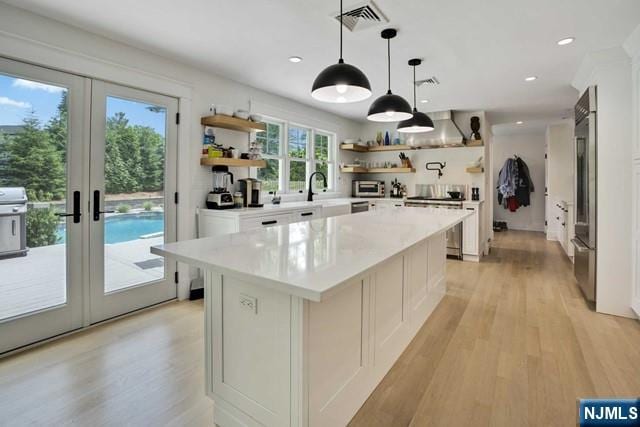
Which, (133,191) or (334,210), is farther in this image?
(334,210)

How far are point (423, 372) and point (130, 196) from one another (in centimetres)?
276

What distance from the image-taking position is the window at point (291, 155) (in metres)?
4.57

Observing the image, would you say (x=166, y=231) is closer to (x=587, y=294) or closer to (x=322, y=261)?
(x=322, y=261)

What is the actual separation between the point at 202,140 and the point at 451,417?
325cm

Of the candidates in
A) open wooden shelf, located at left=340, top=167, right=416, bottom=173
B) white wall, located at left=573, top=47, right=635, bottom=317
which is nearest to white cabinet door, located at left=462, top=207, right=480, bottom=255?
open wooden shelf, located at left=340, top=167, right=416, bottom=173

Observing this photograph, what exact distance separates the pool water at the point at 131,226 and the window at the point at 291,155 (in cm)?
159

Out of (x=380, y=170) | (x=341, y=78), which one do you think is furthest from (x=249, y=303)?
(x=380, y=170)

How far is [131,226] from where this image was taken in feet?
9.77

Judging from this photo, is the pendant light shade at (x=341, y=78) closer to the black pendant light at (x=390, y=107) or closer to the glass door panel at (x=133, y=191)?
the black pendant light at (x=390, y=107)

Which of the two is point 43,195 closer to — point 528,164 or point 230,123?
point 230,123

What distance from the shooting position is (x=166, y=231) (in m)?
3.25

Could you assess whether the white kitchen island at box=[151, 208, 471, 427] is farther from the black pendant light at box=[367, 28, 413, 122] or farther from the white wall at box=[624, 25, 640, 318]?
the white wall at box=[624, 25, 640, 318]

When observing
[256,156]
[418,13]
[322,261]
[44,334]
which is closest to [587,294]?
[418,13]

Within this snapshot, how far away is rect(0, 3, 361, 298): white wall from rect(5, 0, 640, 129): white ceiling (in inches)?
4.3
